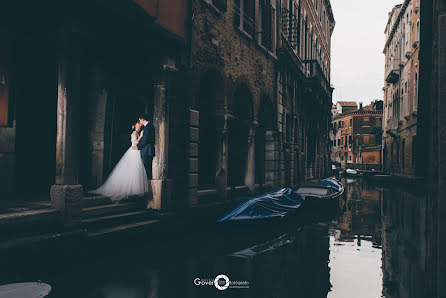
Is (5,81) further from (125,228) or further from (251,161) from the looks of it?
(251,161)

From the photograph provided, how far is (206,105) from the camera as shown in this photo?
41.5ft

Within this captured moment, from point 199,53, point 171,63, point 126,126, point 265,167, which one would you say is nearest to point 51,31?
point 171,63

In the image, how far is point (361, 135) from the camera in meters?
66.2

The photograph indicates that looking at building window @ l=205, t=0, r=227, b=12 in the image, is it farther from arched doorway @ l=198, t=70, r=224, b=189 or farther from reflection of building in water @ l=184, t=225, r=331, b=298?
reflection of building in water @ l=184, t=225, r=331, b=298

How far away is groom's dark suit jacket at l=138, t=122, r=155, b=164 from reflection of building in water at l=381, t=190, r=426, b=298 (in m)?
5.32

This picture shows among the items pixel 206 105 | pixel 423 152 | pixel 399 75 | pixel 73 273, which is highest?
pixel 399 75

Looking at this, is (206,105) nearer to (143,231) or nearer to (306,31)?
(143,231)

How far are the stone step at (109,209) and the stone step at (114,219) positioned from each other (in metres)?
0.10

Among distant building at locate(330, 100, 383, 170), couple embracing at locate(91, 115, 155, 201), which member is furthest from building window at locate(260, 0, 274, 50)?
distant building at locate(330, 100, 383, 170)

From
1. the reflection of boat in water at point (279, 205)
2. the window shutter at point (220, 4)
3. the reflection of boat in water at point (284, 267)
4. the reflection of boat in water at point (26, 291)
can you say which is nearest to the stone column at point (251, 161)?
the reflection of boat in water at point (279, 205)

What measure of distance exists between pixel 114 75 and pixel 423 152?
7744 millimetres

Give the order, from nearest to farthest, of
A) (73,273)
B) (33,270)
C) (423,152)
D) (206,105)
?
1. (423,152)
2. (33,270)
3. (73,273)
4. (206,105)

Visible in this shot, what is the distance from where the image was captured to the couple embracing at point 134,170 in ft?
26.6

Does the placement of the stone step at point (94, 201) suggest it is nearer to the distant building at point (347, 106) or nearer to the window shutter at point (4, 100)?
the window shutter at point (4, 100)
